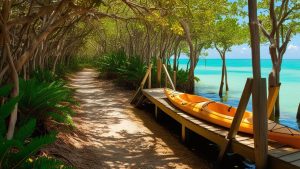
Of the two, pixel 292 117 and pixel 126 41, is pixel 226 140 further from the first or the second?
pixel 126 41

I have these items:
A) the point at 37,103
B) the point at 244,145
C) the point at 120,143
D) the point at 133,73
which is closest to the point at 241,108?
the point at 244,145

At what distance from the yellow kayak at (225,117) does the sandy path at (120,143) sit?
3.12 feet

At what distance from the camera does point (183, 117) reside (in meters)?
8.60

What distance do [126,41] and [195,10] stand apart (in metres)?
22.2

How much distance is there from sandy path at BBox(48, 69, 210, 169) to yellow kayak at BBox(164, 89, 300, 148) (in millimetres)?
952

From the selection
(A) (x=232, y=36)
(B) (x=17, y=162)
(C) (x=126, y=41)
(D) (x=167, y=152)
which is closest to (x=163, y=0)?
(D) (x=167, y=152)

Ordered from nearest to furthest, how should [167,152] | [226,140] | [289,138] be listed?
1. [289,138]
2. [226,140]
3. [167,152]

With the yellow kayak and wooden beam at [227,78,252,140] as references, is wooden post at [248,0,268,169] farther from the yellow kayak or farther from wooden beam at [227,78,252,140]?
the yellow kayak

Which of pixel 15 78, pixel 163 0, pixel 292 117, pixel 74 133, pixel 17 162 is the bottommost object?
pixel 292 117

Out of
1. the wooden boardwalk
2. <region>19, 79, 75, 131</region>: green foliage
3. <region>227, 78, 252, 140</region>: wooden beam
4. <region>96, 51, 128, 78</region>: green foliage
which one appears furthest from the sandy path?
<region>96, 51, 128, 78</region>: green foliage

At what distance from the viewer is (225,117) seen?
24.0ft

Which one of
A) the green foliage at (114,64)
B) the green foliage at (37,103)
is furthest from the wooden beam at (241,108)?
the green foliage at (114,64)

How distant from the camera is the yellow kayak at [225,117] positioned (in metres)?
6.07

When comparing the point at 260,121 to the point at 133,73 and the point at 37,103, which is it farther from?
the point at 133,73
